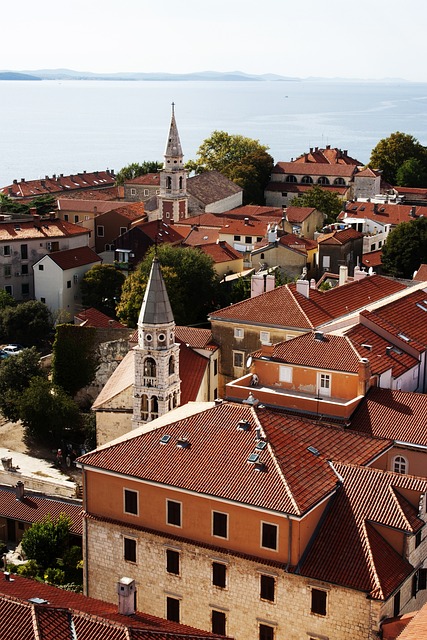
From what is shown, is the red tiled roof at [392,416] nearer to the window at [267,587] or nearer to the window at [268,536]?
the window at [268,536]

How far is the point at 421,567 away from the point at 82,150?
145 metres

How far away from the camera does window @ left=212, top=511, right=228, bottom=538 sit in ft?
61.8

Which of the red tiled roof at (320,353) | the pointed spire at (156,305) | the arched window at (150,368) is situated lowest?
the arched window at (150,368)

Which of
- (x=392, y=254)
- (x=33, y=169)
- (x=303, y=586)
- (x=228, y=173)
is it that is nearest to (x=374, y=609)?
(x=303, y=586)

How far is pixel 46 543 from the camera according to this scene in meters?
24.8

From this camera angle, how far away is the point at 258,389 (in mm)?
24984

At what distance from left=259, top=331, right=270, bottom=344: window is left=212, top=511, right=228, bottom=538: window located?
12.7 metres

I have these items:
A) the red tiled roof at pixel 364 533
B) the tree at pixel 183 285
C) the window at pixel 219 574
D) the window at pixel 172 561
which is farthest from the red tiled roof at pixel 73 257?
the red tiled roof at pixel 364 533

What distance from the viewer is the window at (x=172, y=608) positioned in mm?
19609

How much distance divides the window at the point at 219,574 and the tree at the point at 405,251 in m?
28.1

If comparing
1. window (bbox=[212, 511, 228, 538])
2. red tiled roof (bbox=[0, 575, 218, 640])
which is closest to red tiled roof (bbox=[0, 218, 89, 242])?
window (bbox=[212, 511, 228, 538])

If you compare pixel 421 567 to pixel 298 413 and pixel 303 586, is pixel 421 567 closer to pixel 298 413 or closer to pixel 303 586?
pixel 303 586

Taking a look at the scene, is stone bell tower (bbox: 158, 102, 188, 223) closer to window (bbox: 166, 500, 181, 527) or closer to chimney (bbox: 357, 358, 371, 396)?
chimney (bbox: 357, 358, 371, 396)

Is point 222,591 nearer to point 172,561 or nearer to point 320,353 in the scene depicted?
point 172,561
